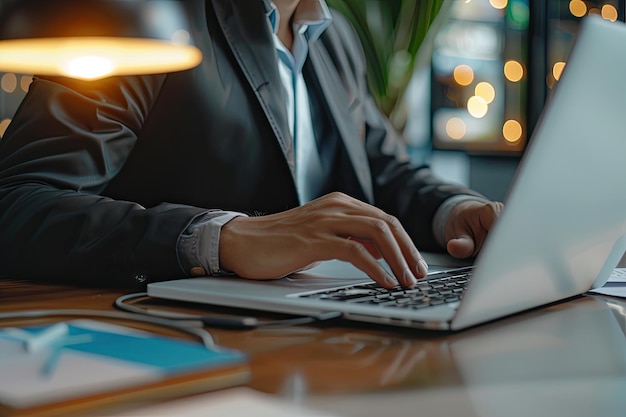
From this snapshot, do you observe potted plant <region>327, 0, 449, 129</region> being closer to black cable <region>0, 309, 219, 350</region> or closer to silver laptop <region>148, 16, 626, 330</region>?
silver laptop <region>148, 16, 626, 330</region>

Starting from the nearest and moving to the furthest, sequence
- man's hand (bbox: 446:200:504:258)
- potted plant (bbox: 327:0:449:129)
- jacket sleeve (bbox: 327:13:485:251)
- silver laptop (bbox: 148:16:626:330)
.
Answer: silver laptop (bbox: 148:16:626:330) → man's hand (bbox: 446:200:504:258) → jacket sleeve (bbox: 327:13:485:251) → potted plant (bbox: 327:0:449:129)

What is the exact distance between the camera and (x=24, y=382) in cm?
38

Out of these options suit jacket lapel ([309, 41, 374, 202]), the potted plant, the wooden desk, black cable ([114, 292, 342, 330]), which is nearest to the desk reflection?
the wooden desk

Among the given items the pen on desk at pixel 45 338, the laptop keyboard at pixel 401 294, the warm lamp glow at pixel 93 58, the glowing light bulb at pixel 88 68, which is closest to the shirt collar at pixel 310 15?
the warm lamp glow at pixel 93 58

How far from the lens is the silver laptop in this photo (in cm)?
54

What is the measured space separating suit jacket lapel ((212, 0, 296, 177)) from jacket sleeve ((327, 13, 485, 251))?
0.29 m

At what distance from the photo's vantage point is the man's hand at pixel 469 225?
43.7 inches

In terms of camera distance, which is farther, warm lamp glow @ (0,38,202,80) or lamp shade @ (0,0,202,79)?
warm lamp glow @ (0,38,202,80)

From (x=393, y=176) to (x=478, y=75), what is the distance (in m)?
1.95

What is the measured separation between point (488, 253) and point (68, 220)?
583 mm

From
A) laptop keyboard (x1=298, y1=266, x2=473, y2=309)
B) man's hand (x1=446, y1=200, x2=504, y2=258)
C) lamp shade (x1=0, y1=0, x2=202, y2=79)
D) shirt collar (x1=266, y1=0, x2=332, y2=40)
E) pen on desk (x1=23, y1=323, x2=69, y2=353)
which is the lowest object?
man's hand (x1=446, y1=200, x2=504, y2=258)

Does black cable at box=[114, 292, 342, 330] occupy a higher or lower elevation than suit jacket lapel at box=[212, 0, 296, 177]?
lower

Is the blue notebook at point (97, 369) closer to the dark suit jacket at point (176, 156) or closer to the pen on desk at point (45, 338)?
the pen on desk at point (45, 338)

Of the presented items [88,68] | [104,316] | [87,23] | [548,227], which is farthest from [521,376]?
[88,68]
